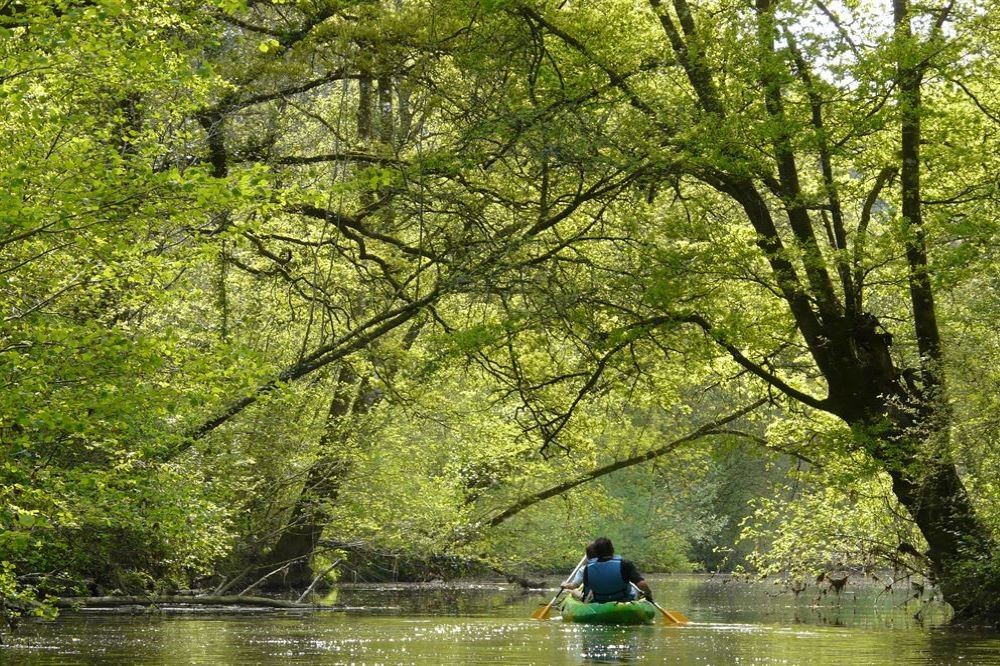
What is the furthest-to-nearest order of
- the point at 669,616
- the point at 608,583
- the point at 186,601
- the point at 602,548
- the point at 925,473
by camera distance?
the point at 186,601, the point at 602,548, the point at 608,583, the point at 669,616, the point at 925,473

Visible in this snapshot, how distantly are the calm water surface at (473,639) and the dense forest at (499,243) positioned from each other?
748 millimetres

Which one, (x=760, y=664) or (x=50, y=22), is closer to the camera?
(x=50, y=22)

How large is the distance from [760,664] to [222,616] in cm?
954

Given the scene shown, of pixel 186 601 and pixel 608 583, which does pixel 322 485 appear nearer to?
pixel 186 601

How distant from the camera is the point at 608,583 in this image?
1711 centimetres

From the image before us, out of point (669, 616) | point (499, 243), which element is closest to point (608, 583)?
point (669, 616)

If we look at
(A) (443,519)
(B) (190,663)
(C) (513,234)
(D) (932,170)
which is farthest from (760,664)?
(A) (443,519)

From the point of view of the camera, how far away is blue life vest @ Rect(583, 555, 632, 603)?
17.1m

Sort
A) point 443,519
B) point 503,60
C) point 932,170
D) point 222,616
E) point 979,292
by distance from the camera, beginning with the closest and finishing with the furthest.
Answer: point 503,60, point 979,292, point 932,170, point 222,616, point 443,519

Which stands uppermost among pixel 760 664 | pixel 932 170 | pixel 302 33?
pixel 302 33

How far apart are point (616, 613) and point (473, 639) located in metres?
3.23

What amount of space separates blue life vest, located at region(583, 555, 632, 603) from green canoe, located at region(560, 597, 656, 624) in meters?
0.29

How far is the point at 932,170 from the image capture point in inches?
669

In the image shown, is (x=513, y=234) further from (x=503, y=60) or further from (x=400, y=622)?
(x=400, y=622)
